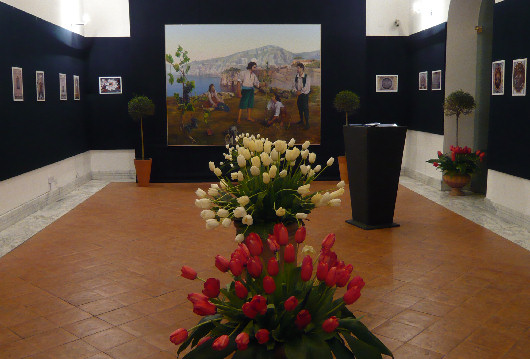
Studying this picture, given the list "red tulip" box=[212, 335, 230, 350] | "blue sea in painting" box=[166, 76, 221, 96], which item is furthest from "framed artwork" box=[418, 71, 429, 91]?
"red tulip" box=[212, 335, 230, 350]

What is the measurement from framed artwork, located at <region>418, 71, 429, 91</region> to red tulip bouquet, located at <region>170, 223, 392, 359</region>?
9959mm

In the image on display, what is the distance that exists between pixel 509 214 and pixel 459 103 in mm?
2388

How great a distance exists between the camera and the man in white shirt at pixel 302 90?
11.8m

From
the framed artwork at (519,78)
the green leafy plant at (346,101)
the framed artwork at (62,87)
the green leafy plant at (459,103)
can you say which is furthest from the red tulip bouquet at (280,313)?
the green leafy plant at (346,101)

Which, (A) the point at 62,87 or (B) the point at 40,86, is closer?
(B) the point at 40,86

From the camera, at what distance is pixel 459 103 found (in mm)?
9547

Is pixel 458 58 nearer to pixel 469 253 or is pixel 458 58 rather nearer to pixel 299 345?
pixel 469 253

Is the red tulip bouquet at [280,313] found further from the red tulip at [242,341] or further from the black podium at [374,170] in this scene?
the black podium at [374,170]

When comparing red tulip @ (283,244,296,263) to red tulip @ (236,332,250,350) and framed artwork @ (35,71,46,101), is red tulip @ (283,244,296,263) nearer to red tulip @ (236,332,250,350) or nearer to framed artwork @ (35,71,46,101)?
red tulip @ (236,332,250,350)

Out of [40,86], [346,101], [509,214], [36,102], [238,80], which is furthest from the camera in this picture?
[238,80]

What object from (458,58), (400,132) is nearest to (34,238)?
(400,132)

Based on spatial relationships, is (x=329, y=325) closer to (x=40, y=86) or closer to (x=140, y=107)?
(x=40, y=86)

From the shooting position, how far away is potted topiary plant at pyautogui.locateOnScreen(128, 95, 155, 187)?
1117 centimetres

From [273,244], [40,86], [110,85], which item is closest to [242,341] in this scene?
[273,244]
